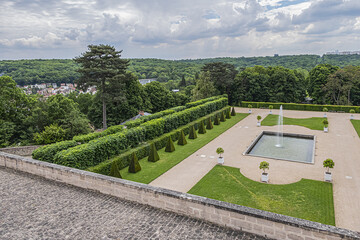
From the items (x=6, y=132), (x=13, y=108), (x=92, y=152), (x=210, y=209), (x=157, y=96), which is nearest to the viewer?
(x=210, y=209)

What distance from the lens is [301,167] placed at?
18.2 m

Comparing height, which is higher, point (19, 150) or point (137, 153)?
point (137, 153)

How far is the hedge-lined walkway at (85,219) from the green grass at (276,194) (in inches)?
269

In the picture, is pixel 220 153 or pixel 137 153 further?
pixel 137 153

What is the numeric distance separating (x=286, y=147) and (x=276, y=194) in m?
11.2

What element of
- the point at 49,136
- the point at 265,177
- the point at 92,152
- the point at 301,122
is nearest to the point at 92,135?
the point at 92,152

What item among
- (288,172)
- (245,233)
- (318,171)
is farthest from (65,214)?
(318,171)

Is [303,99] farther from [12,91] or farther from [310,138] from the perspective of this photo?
[12,91]

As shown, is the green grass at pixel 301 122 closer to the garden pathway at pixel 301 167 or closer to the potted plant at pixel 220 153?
the garden pathway at pixel 301 167

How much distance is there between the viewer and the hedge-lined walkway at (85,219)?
22.3 feet

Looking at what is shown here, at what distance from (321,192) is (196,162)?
8945mm

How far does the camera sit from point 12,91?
96.6 feet

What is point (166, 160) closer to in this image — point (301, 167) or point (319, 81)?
point (301, 167)

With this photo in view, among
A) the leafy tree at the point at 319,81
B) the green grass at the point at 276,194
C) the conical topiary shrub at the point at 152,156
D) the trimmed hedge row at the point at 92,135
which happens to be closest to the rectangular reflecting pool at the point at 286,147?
the green grass at the point at 276,194
